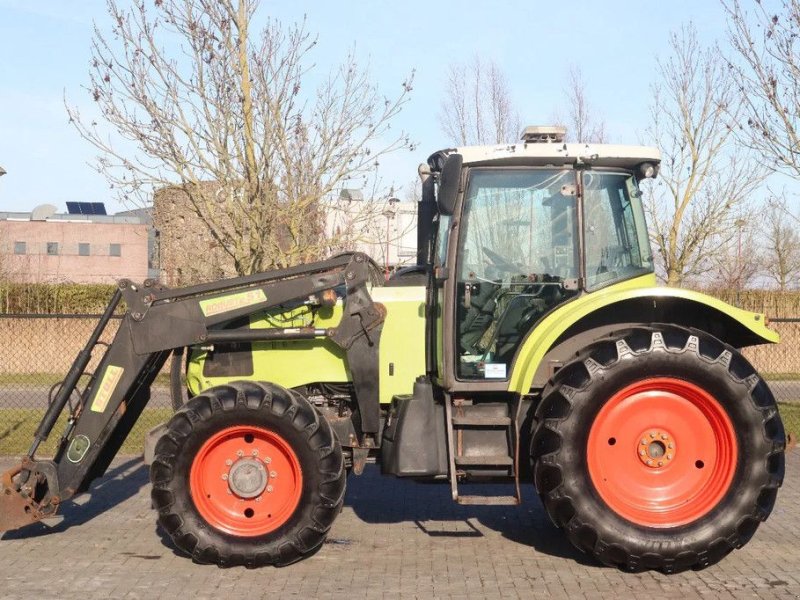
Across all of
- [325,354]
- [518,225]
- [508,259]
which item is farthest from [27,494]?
[518,225]

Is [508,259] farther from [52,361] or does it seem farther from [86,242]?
[86,242]

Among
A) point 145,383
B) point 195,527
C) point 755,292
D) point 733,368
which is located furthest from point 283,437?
point 755,292

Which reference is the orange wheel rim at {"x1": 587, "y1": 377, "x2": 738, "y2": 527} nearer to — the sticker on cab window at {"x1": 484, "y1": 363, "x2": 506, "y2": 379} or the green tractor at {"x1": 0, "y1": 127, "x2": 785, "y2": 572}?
the green tractor at {"x1": 0, "y1": 127, "x2": 785, "y2": 572}

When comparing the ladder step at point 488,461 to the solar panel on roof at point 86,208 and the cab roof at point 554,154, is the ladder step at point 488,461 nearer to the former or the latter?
the cab roof at point 554,154

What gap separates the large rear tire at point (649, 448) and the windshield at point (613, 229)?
1.95 feet

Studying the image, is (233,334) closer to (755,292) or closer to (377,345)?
(377,345)

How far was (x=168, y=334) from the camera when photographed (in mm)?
7133

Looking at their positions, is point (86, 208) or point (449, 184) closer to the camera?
point (449, 184)

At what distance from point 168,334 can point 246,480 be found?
1.14m

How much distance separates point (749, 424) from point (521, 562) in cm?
166

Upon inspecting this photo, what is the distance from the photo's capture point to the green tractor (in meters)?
6.46

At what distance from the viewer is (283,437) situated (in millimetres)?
6730

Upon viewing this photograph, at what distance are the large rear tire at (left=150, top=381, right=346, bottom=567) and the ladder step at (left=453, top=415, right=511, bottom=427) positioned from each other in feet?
2.65

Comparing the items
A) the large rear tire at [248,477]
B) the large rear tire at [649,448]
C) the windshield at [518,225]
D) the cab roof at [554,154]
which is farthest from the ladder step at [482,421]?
the cab roof at [554,154]
